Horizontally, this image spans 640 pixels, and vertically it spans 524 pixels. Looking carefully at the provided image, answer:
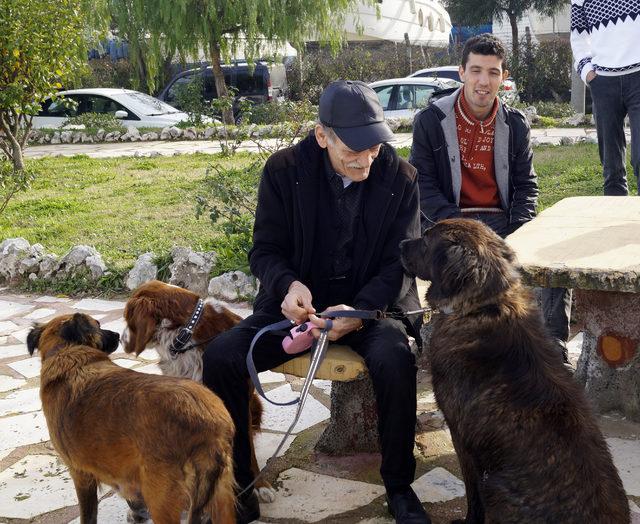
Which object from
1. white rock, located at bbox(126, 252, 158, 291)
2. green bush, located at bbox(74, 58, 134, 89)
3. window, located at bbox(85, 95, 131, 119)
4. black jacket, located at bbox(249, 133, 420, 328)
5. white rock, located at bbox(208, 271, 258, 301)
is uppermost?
green bush, located at bbox(74, 58, 134, 89)

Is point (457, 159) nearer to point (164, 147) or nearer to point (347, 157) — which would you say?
point (347, 157)

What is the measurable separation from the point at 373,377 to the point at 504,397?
694mm

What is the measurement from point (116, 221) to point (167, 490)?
6.93m

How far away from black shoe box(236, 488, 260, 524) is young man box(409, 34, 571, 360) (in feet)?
6.54

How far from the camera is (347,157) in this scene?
3697mm

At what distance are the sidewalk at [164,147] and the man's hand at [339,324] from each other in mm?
11337

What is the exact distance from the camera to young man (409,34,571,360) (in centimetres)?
482

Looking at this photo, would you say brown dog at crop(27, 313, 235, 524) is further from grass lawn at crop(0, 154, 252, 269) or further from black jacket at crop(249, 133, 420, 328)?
grass lawn at crop(0, 154, 252, 269)

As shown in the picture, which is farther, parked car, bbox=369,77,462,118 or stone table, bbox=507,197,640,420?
parked car, bbox=369,77,462,118

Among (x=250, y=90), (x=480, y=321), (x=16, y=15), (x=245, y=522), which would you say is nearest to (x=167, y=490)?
(x=245, y=522)

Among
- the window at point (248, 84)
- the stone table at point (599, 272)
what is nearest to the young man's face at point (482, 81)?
the stone table at point (599, 272)

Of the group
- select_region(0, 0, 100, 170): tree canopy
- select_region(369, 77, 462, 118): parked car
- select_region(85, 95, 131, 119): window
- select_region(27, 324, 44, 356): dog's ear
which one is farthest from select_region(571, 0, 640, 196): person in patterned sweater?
select_region(85, 95, 131, 119): window

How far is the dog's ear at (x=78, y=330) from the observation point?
11.6 ft

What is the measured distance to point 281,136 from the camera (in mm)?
8328
